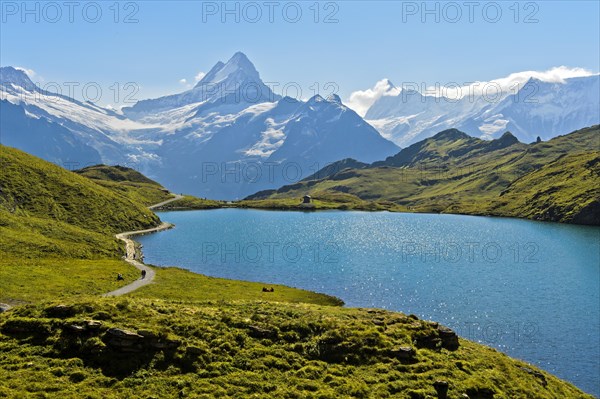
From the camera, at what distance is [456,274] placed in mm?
117125

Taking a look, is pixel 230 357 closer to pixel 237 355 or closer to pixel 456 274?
pixel 237 355

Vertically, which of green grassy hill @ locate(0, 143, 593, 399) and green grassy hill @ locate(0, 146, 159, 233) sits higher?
green grassy hill @ locate(0, 146, 159, 233)

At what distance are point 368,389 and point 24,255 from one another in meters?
82.1

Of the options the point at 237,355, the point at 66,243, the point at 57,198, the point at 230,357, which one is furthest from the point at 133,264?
the point at 230,357

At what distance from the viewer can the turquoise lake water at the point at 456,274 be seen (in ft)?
240

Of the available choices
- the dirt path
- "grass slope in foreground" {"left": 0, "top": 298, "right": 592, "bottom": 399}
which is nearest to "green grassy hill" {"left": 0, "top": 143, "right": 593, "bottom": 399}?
"grass slope in foreground" {"left": 0, "top": 298, "right": 592, "bottom": 399}

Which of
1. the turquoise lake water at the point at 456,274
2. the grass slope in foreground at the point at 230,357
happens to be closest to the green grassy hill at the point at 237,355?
the grass slope in foreground at the point at 230,357

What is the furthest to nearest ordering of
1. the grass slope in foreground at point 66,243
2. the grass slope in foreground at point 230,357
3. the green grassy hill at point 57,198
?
the green grassy hill at point 57,198 < the grass slope in foreground at point 66,243 < the grass slope in foreground at point 230,357

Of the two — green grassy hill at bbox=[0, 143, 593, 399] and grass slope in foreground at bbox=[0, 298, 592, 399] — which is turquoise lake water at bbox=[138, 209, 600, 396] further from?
grass slope in foreground at bbox=[0, 298, 592, 399]

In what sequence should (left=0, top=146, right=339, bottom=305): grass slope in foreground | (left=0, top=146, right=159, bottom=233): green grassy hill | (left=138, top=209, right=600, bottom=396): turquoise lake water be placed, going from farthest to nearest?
(left=0, top=146, right=159, bottom=233): green grassy hill → (left=0, top=146, right=339, bottom=305): grass slope in foreground → (left=138, top=209, right=600, bottom=396): turquoise lake water

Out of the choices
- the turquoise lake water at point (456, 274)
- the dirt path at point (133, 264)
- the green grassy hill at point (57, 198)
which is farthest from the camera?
the green grassy hill at point (57, 198)

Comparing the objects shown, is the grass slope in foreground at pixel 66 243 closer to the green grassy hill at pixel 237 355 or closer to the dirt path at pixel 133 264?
the dirt path at pixel 133 264

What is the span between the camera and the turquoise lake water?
73.2 m

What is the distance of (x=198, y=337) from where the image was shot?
3944 centimetres
